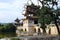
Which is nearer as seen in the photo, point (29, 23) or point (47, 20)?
point (47, 20)

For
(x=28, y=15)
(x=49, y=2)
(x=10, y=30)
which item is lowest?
(x=10, y=30)

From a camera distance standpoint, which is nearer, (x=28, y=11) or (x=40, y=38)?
(x=40, y=38)

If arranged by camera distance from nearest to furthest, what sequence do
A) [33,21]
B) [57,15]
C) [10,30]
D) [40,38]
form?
[40,38] < [57,15] < [33,21] < [10,30]

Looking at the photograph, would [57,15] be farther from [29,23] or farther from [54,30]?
[29,23]

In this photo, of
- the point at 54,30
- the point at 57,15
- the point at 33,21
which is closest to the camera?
the point at 57,15

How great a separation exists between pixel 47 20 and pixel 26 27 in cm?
2492

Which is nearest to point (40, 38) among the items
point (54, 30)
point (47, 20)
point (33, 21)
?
point (47, 20)

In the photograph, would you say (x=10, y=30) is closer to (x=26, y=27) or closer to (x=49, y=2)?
(x=26, y=27)

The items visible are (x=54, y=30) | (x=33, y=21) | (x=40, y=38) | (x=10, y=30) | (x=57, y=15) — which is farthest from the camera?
(x=10, y=30)

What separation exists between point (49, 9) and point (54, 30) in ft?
34.9

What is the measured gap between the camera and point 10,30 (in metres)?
59.2

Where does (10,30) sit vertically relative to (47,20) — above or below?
below

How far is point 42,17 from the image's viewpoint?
2983 cm

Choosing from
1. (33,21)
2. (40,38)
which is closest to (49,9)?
(40,38)
